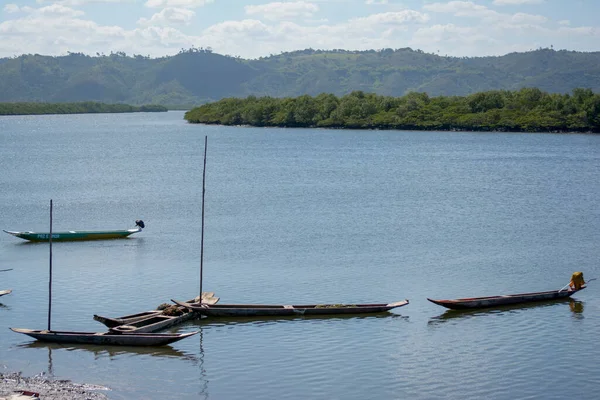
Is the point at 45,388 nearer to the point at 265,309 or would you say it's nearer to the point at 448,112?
the point at 265,309

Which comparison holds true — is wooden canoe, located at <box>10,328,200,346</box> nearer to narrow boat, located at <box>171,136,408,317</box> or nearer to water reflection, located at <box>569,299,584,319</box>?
narrow boat, located at <box>171,136,408,317</box>

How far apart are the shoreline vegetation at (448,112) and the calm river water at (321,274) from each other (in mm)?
68910

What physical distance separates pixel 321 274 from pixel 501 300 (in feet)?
30.8

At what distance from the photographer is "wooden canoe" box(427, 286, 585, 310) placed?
34.0 meters

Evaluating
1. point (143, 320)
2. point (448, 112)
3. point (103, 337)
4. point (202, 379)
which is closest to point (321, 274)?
point (143, 320)

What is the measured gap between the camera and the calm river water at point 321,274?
27172 mm

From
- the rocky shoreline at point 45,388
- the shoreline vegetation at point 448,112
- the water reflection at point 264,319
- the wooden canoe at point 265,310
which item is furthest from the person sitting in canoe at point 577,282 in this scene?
the shoreline vegetation at point 448,112

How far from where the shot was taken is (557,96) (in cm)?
16412

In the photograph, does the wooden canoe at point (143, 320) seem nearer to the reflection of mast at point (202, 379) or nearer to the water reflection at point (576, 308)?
the reflection of mast at point (202, 379)

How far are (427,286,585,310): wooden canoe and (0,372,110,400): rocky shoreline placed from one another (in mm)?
14730

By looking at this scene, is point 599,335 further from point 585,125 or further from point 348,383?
point 585,125

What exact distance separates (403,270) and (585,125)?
413ft

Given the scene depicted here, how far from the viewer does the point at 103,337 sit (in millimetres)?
28844

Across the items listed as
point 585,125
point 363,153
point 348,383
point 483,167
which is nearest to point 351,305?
point 348,383
